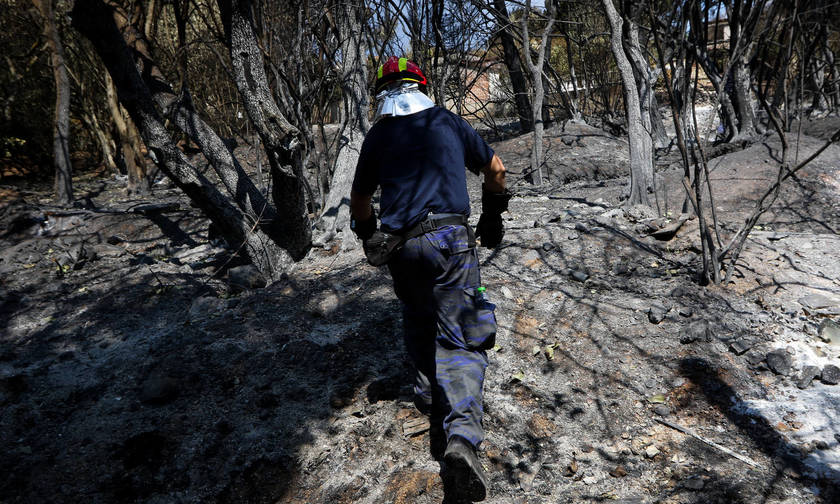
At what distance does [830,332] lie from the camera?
2.88 metres

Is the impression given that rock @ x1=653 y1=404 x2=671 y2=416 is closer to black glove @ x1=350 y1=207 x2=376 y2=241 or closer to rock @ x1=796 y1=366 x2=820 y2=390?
rock @ x1=796 y1=366 x2=820 y2=390

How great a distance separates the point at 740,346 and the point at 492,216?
5.45 ft

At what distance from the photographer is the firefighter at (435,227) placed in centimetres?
216

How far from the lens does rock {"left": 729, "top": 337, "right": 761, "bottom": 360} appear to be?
111 inches

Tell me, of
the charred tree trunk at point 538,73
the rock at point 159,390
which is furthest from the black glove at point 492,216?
the charred tree trunk at point 538,73

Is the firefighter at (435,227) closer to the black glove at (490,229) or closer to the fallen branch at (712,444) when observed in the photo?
the black glove at (490,229)

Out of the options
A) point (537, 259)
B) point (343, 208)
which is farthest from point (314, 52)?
point (537, 259)

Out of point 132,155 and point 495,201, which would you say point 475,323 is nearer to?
point 495,201

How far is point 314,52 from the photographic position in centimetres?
636

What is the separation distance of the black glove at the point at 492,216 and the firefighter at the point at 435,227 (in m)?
0.13

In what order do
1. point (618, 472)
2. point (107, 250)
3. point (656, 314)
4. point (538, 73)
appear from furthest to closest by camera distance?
point (538, 73)
point (107, 250)
point (656, 314)
point (618, 472)

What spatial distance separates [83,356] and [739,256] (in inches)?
194

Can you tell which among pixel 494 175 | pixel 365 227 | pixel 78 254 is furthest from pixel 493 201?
pixel 78 254

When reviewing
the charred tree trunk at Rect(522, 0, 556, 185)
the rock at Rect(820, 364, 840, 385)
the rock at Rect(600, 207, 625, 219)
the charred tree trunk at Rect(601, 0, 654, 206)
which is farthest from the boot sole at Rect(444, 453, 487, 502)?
the charred tree trunk at Rect(522, 0, 556, 185)
